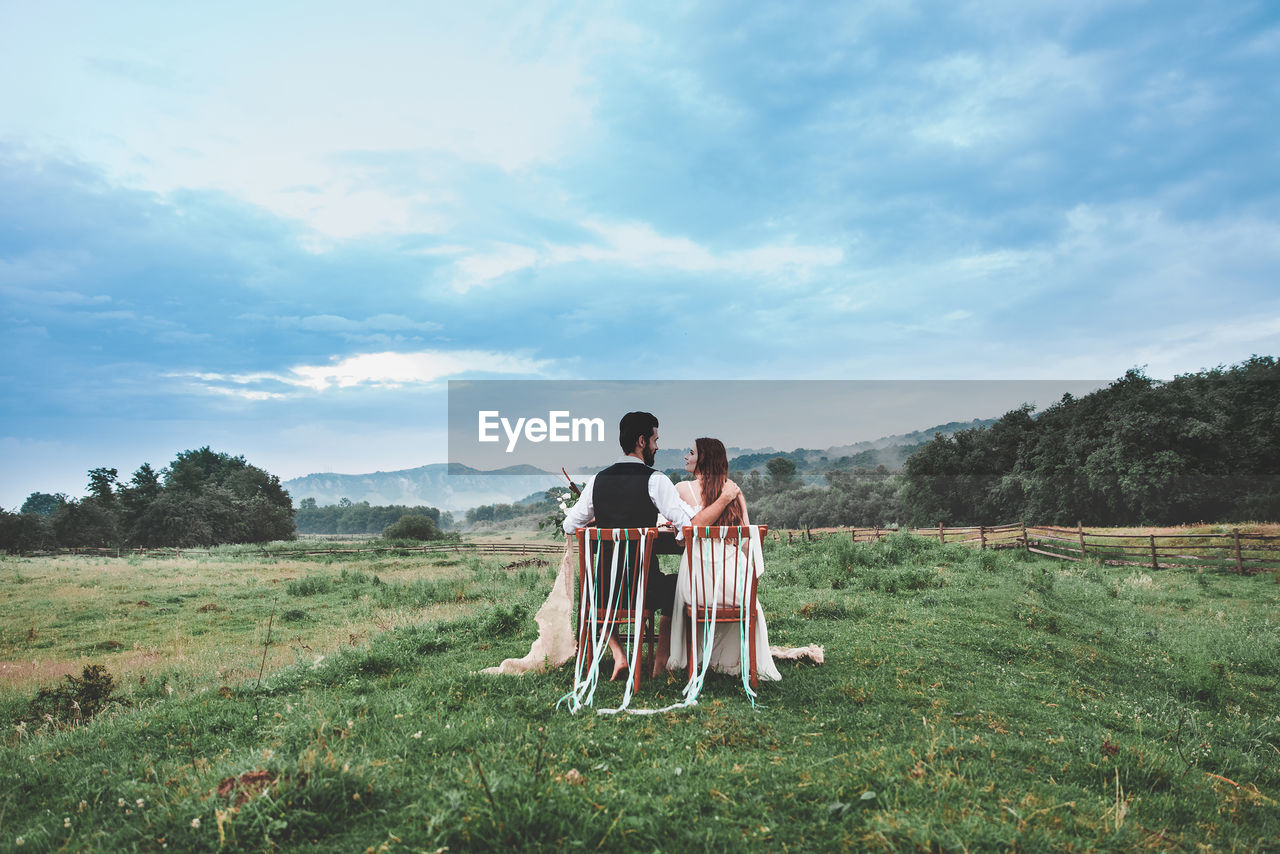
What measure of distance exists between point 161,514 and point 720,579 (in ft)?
245

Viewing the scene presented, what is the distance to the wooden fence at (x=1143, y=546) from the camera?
69.1ft

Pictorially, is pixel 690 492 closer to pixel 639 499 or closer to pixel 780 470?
pixel 639 499

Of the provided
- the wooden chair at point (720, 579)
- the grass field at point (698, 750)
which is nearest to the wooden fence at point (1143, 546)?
the grass field at point (698, 750)

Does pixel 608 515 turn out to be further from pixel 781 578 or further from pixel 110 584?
pixel 110 584

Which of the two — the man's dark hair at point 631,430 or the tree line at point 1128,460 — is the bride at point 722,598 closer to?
the man's dark hair at point 631,430

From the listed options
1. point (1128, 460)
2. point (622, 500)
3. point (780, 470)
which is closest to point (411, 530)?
point (1128, 460)

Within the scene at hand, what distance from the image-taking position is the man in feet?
18.1

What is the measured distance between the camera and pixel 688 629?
598cm

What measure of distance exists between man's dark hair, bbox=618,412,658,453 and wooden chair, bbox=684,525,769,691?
0.91 metres

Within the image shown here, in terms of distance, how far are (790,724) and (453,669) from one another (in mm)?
3572

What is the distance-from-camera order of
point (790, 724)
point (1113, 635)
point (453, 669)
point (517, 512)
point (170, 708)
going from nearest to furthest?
point (790, 724) < point (170, 708) < point (453, 669) < point (1113, 635) < point (517, 512)

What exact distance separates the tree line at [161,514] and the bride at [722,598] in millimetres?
56646

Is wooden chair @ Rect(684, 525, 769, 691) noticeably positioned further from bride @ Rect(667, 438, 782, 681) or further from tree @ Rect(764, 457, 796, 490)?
tree @ Rect(764, 457, 796, 490)

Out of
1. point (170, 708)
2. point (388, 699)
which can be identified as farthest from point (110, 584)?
point (388, 699)
